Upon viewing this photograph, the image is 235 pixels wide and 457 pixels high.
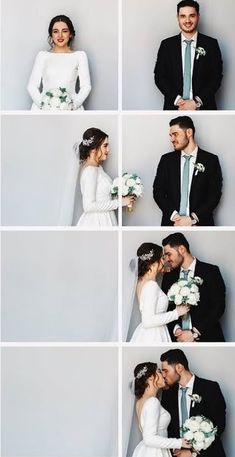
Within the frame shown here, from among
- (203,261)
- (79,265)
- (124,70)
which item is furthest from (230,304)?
(124,70)

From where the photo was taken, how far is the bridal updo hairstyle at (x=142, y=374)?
6.60 metres

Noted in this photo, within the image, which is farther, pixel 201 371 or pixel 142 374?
pixel 201 371

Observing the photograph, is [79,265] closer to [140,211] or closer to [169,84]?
[140,211]

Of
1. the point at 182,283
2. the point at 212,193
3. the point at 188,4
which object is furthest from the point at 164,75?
the point at 182,283

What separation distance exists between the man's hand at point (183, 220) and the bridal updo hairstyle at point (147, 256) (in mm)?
135

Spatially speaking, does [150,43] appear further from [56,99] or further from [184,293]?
[184,293]

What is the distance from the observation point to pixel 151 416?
6508 mm

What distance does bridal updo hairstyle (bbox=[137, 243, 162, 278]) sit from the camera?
6.66 m

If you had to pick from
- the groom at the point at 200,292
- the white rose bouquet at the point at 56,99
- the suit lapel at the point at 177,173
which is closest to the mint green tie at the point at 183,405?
the groom at the point at 200,292

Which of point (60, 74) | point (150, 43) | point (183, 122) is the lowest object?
point (183, 122)

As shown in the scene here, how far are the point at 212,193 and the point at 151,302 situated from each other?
0.55 m

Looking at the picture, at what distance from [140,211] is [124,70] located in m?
0.64

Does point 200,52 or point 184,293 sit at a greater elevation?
point 200,52

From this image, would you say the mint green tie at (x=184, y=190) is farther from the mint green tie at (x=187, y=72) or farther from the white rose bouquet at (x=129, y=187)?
the mint green tie at (x=187, y=72)
